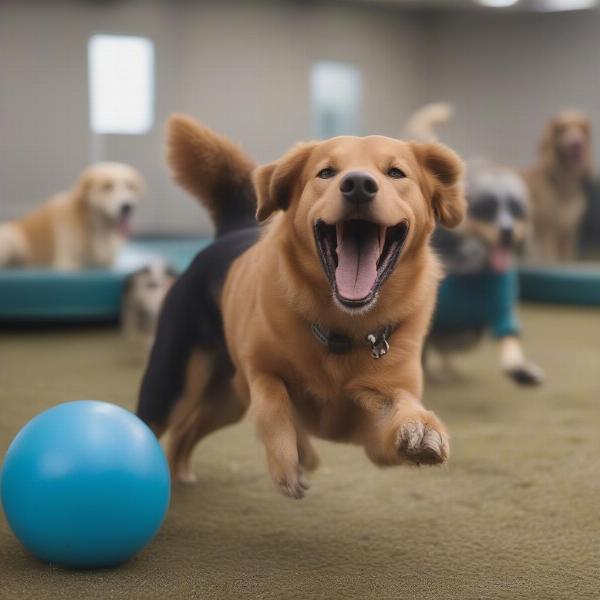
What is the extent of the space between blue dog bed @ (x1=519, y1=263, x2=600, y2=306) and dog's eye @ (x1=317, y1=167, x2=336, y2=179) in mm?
5735

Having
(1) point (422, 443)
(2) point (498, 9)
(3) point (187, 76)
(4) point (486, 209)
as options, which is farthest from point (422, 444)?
(2) point (498, 9)

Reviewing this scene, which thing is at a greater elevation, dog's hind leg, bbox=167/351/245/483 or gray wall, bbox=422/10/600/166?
gray wall, bbox=422/10/600/166

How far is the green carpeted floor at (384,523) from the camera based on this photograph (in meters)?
2.07

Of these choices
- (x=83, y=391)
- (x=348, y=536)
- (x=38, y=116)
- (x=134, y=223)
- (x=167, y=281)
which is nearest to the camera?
(x=348, y=536)

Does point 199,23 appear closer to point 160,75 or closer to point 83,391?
point 160,75

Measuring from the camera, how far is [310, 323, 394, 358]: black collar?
2158 millimetres

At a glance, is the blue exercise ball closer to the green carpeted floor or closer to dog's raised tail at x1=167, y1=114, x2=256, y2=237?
the green carpeted floor

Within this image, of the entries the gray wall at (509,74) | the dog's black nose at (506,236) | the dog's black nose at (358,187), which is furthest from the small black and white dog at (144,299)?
the gray wall at (509,74)

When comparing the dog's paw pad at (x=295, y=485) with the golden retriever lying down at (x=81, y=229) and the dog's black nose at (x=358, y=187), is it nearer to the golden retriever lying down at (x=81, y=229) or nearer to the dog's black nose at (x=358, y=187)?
the dog's black nose at (x=358, y=187)

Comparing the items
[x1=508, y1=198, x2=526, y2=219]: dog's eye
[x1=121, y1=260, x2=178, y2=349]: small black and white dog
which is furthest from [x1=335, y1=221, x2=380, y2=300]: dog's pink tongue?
[x1=121, y1=260, x2=178, y2=349]: small black and white dog

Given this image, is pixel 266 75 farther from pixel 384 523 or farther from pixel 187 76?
pixel 384 523

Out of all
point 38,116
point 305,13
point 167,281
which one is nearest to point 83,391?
point 167,281

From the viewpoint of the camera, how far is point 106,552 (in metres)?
2.06

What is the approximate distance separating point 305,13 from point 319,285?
7085 mm
